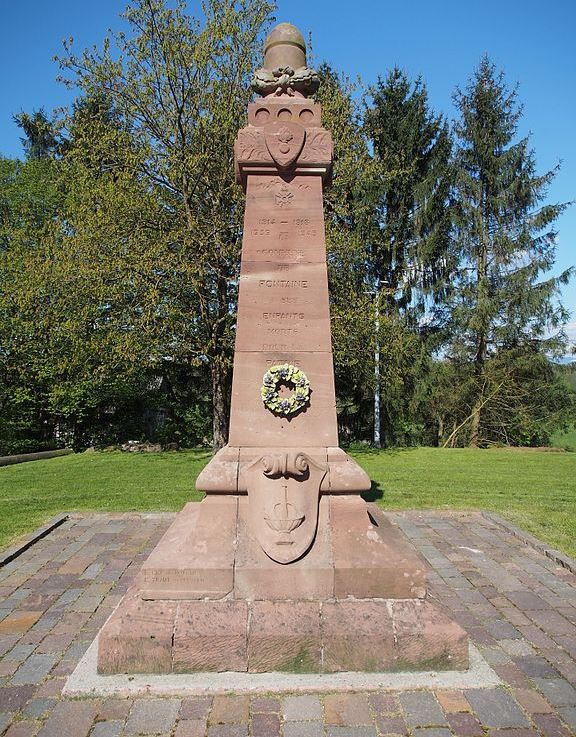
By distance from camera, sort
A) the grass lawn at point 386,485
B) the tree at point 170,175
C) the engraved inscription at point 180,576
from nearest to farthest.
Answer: the engraved inscription at point 180,576, the grass lawn at point 386,485, the tree at point 170,175

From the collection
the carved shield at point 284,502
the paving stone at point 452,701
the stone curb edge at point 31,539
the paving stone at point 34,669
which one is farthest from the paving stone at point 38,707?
the stone curb edge at point 31,539

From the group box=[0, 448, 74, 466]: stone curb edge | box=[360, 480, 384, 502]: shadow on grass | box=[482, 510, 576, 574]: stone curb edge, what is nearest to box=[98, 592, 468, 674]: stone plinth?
box=[482, 510, 576, 574]: stone curb edge

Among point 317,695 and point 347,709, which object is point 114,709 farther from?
point 347,709

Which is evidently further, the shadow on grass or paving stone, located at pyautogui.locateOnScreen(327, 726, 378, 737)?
the shadow on grass

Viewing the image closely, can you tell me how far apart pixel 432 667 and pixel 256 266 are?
3.37 meters

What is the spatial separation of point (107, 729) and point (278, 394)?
253 cm

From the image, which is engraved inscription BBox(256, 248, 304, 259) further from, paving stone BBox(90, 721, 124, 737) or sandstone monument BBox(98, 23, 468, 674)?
paving stone BBox(90, 721, 124, 737)

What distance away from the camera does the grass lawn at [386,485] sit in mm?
7965

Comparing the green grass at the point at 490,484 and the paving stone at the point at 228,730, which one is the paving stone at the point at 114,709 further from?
the green grass at the point at 490,484

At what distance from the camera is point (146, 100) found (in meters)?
13.1

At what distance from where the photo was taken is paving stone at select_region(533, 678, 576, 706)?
325 cm

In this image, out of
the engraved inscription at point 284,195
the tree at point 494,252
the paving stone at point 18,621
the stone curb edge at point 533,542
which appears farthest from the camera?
the tree at point 494,252

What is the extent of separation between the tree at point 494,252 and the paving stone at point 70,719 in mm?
18927

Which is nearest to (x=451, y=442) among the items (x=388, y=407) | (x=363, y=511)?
(x=388, y=407)
